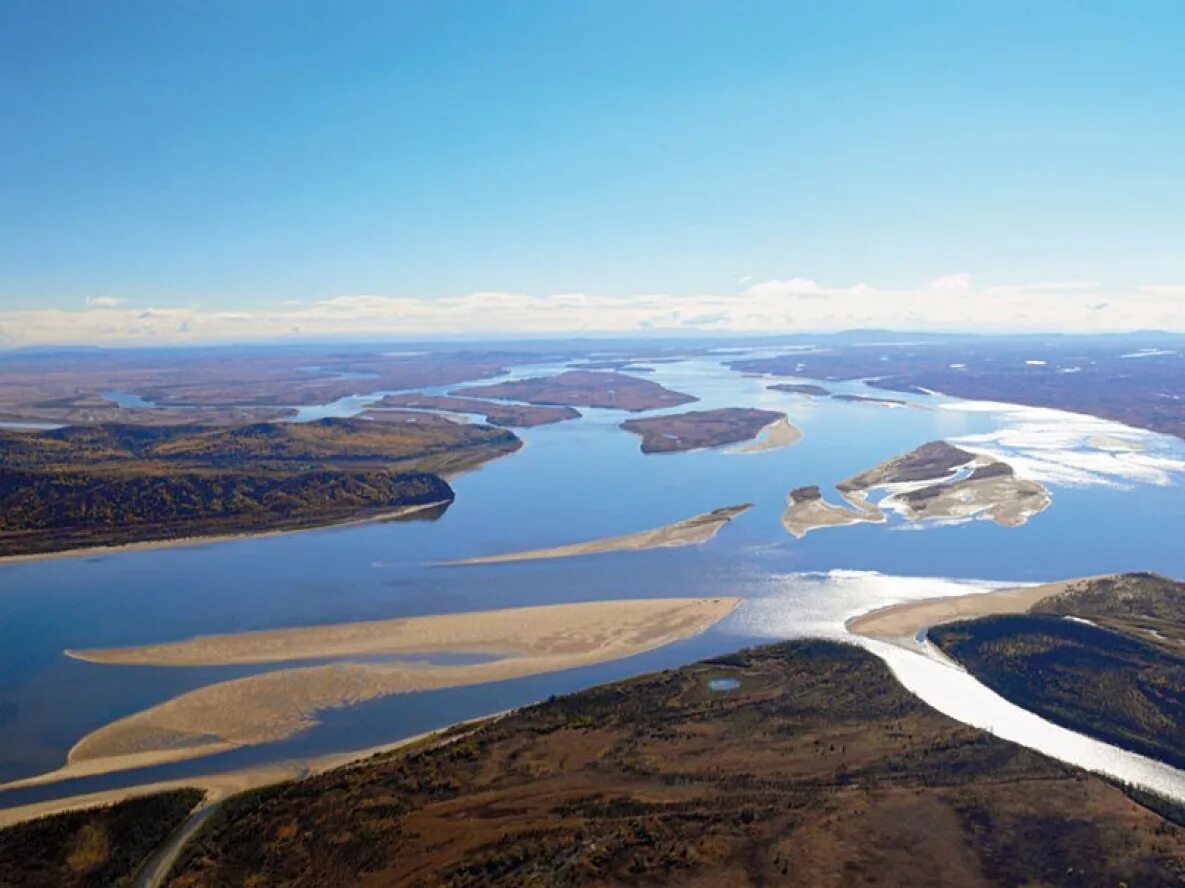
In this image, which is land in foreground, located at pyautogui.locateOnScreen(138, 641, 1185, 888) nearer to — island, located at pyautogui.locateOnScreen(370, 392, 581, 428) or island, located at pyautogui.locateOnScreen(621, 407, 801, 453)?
island, located at pyautogui.locateOnScreen(621, 407, 801, 453)

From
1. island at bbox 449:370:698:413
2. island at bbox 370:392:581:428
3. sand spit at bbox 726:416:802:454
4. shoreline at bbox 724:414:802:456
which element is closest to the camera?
shoreline at bbox 724:414:802:456

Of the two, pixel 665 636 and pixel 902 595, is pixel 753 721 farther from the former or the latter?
pixel 902 595

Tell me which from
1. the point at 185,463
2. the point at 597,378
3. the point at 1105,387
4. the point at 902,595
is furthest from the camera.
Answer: the point at 597,378

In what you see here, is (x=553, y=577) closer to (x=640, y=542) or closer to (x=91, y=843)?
(x=640, y=542)

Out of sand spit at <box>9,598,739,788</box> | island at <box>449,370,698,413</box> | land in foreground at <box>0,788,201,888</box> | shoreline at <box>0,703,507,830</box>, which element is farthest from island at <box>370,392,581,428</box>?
land in foreground at <box>0,788,201,888</box>

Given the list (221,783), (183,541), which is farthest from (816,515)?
(183,541)

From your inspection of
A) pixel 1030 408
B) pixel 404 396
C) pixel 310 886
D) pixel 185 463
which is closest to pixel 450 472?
pixel 185 463
